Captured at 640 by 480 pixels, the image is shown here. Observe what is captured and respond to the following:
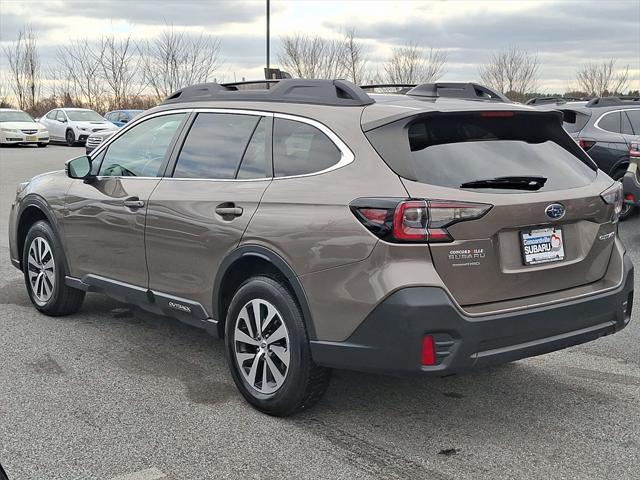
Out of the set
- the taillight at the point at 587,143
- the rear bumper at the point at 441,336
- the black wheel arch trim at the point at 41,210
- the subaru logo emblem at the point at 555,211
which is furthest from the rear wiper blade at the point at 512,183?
the taillight at the point at 587,143

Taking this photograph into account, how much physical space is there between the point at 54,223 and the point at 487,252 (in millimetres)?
3595

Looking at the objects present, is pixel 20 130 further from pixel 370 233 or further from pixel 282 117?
pixel 370 233

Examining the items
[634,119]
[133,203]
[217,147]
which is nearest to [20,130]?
[634,119]

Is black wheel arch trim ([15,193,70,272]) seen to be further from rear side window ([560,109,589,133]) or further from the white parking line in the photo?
rear side window ([560,109,589,133])

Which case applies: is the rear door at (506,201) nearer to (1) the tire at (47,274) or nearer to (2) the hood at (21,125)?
(1) the tire at (47,274)

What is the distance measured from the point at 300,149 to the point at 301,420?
56.8 inches

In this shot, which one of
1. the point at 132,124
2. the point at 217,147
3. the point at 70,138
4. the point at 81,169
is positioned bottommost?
the point at 70,138

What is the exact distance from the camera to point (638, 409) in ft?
14.0

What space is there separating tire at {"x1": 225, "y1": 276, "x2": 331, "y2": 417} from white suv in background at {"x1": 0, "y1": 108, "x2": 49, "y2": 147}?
2807 centimetres

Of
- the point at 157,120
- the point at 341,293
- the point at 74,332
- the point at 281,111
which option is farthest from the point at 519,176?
the point at 74,332

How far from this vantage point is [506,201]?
144 inches

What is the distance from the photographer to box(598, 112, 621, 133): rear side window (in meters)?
11.8

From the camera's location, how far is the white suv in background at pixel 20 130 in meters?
29.7

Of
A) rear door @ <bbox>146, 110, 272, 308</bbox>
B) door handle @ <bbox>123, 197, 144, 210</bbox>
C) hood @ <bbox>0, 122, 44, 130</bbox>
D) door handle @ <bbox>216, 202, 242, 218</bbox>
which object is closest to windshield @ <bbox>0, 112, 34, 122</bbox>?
hood @ <bbox>0, 122, 44, 130</bbox>
